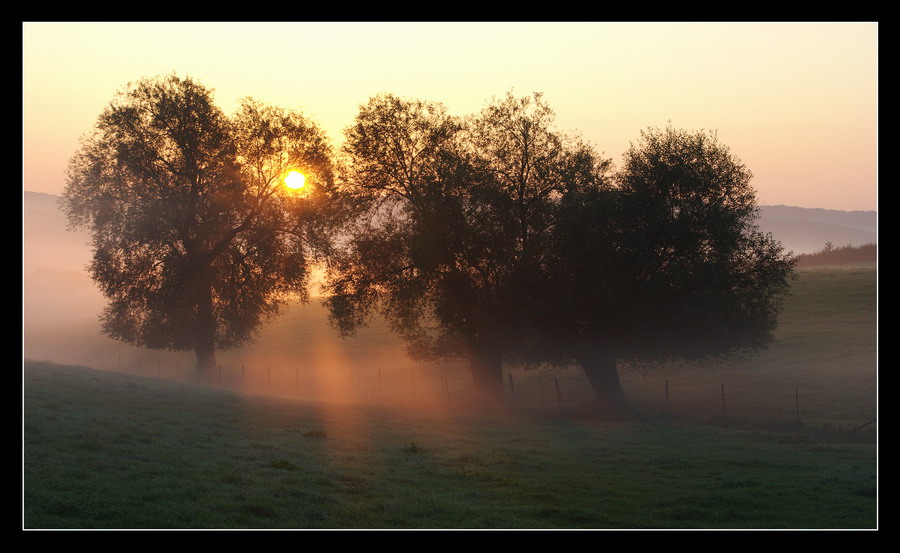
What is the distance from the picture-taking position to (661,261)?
41688 mm

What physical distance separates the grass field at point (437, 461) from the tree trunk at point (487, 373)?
6.07ft

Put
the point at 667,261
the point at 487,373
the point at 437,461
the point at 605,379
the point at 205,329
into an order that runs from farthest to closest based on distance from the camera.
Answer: the point at 205,329, the point at 487,373, the point at 605,379, the point at 667,261, the point at 437,461

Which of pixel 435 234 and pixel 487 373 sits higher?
pixel 435 234

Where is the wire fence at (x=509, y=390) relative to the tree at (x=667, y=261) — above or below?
below

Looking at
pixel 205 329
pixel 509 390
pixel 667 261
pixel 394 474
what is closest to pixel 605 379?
pixel 667 261

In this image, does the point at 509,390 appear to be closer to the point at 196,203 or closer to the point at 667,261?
the point at 667,261

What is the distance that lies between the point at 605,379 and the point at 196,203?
29.0 metres

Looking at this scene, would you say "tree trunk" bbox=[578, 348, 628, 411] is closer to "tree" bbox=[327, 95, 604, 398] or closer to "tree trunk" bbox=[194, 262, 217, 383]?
"tree" bbox=[327, 95, 604, 398]

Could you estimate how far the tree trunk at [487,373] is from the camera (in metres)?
48.2

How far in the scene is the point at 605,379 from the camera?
4466 centimetres

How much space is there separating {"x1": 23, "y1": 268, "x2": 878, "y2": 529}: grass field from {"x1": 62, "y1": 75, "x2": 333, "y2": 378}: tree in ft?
35.0

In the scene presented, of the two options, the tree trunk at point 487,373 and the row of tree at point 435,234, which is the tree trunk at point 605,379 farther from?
the tree trunk at point 487,373

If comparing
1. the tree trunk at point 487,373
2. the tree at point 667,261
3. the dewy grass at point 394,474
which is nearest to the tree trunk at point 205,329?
the dewy grass at point 394,474
